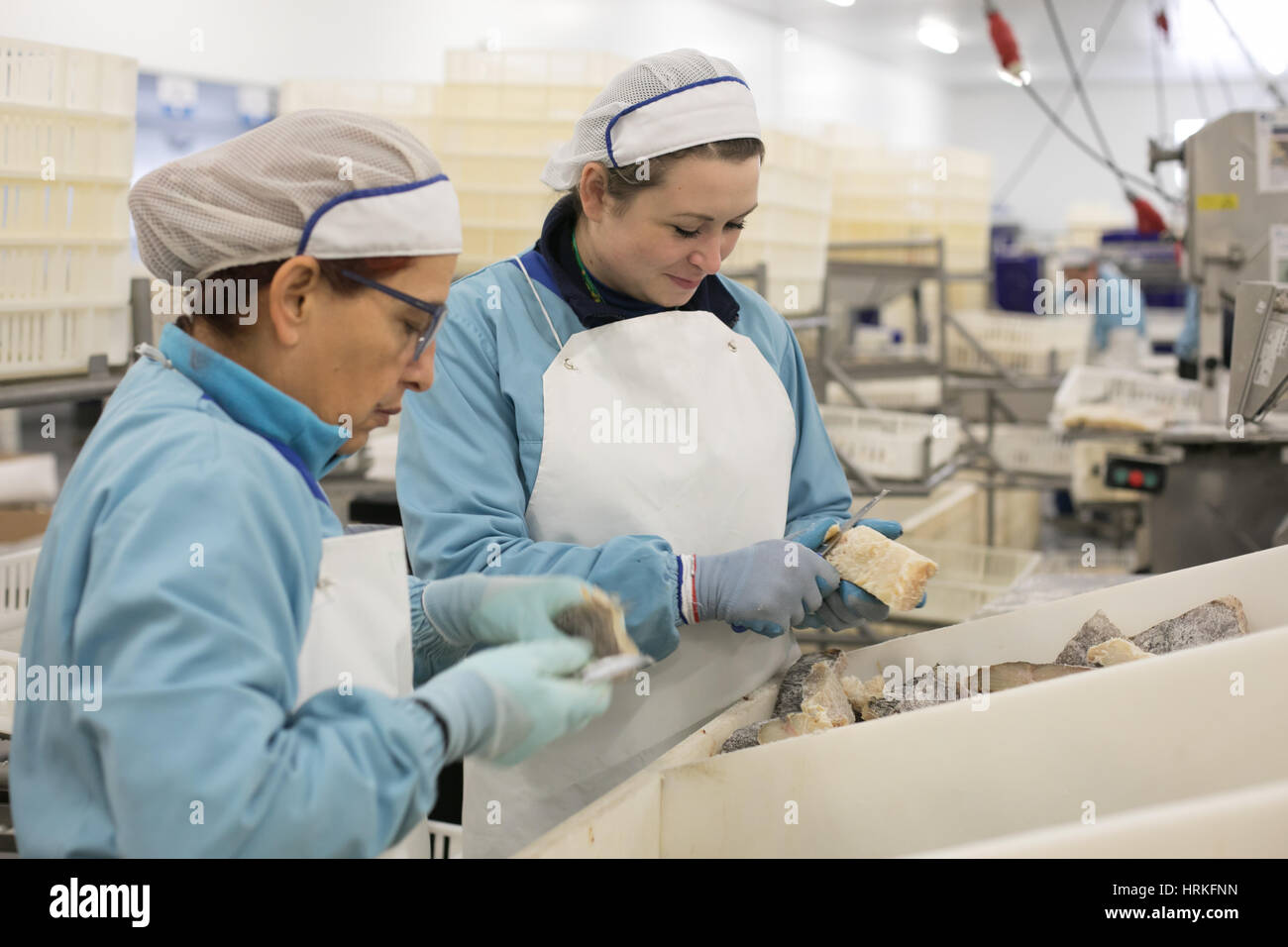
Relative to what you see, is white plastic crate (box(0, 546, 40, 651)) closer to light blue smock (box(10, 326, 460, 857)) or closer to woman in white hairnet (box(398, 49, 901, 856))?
woman in white hairnet (box(398, 49, 901, 856))

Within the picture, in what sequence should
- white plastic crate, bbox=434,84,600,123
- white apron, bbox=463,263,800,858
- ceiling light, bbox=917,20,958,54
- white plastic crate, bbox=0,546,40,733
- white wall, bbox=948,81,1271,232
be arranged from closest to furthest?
1. white apron, bbox=463,263,800,858
2. white plastic crate, bbox=0,546,40,733
3. white plastic crate, bbox=434,84,600,123
4. ceiling light, bbox=917,20,958,54
5. white wall, bbox=948,81,1271,232

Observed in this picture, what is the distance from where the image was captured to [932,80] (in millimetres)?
17938

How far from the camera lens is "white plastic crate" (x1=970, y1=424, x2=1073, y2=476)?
628 cm

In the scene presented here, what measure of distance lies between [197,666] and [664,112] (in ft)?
3.74

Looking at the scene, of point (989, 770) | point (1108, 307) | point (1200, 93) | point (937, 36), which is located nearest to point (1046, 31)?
point (937, 36)

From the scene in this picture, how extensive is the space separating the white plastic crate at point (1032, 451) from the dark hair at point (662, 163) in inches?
193

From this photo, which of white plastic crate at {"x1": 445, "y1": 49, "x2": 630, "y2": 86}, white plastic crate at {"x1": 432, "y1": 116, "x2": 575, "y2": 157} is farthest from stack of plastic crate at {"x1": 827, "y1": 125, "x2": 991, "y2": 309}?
white plastic crate at {"x1": 432, "y1": 116, "x2": 575, "y2": 157}

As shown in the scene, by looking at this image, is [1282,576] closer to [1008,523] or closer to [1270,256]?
[1270,256]

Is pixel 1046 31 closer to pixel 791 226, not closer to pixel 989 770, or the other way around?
pixel 791 226

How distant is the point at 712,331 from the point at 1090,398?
143 inches

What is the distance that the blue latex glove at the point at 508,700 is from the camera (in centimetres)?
97

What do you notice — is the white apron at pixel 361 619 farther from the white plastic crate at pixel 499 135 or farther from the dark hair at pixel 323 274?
the white plastic crate at pixel 499 135

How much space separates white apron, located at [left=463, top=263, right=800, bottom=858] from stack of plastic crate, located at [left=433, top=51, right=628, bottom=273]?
221 cm
